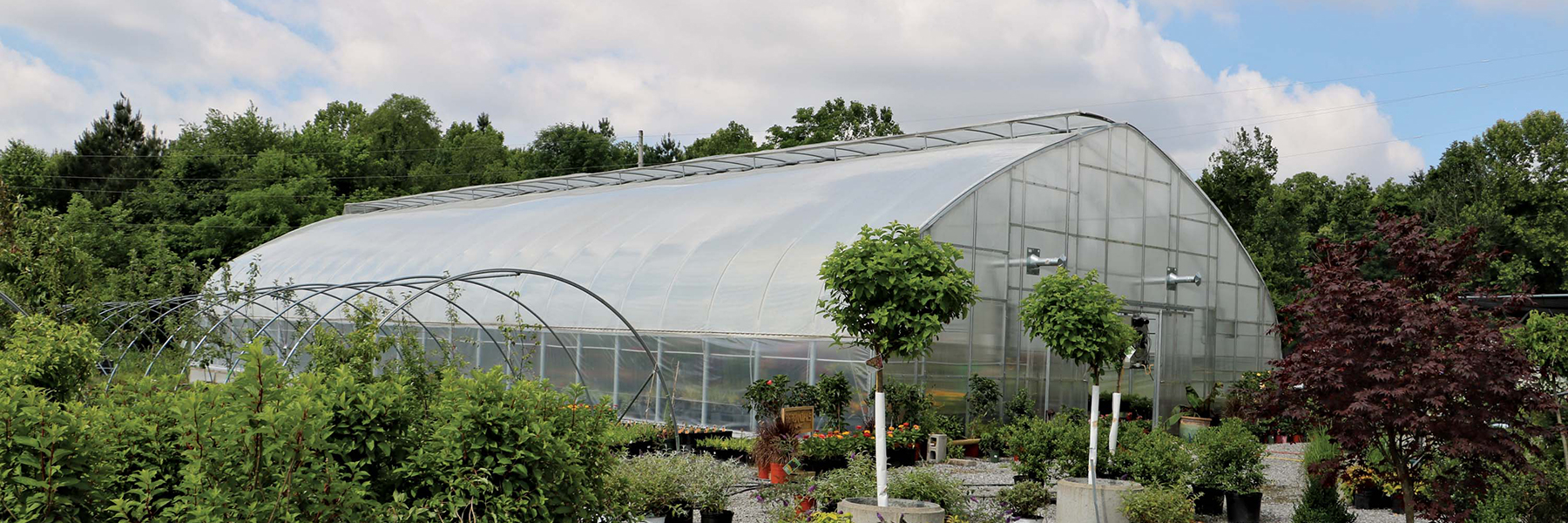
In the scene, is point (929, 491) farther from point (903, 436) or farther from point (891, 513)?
point (903, 436)

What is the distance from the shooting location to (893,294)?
9703mm

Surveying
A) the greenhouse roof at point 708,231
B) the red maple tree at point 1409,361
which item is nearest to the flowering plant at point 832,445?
the greenhouse roof at point 708,231

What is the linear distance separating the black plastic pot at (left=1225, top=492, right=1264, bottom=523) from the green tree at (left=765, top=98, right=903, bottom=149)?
3772cm

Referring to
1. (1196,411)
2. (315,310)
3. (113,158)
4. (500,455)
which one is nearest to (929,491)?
(500,455)

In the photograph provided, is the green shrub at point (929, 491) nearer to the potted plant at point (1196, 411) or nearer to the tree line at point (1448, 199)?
the potted plant at point (1196, 411)

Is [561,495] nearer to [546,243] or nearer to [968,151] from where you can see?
[968,151]

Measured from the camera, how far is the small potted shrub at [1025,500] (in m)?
12.5

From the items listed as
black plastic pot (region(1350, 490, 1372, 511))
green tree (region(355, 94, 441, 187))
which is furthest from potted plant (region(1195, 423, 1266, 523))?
green tree (region(355, 94, 441, 187))

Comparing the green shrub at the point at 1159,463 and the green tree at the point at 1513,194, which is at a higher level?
the green tree at the point at 1513,194

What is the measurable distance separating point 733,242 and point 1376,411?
12425 millimetres

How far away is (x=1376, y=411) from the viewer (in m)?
9.50

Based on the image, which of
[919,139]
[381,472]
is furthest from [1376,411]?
[919,139]

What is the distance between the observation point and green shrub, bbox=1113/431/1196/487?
39.8 feet

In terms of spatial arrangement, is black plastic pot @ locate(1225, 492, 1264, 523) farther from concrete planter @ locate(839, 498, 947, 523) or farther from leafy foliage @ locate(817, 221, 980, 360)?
leafy foliage @ locate(817, 221, 980, 360)
